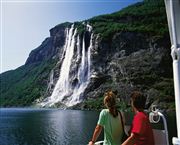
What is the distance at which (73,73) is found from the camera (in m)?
125

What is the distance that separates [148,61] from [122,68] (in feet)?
26.7

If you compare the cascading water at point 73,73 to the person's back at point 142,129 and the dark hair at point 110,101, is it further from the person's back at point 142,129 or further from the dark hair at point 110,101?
the person's back at point 142,129

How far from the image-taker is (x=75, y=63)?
126m

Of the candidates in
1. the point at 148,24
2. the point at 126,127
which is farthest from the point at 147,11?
the point at 126,127

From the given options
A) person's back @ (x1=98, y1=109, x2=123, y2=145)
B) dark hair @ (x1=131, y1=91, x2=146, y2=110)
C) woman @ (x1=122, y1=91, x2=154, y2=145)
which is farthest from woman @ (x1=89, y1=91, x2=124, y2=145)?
woman @ (x1=122, y1=91, x2=154, y2=145)

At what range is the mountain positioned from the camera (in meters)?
101

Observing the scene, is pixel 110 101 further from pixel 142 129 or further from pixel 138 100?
pixel 142 129

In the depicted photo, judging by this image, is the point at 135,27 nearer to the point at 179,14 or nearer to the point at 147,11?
the point at 147,11

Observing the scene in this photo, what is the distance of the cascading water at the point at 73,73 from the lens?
381 ft

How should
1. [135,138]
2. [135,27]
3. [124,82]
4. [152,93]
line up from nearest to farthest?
[135,138] → [152,93] → [124,82] → [135,27]

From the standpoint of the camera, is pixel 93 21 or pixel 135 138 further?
pixel 93 21

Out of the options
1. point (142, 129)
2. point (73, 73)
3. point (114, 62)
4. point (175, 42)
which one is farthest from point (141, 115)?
point (73, 73)

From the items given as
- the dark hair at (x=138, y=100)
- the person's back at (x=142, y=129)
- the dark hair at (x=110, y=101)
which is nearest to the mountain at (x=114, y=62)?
the dark hair at (x=110, y=101)

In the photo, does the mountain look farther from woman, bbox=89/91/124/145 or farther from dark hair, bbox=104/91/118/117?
dark hair, bbox=104/91/118/117
